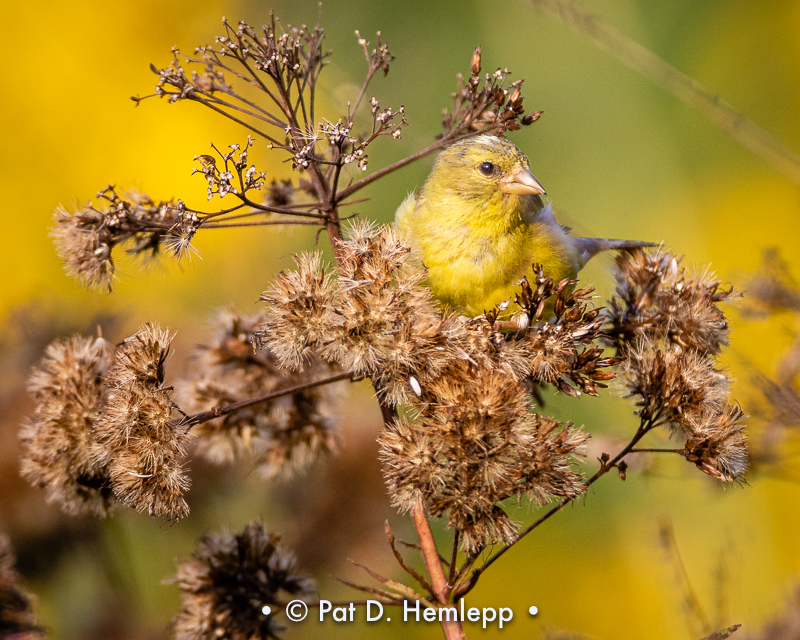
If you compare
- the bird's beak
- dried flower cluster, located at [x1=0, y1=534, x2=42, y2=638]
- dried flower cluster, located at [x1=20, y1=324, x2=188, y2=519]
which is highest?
the bird's beak

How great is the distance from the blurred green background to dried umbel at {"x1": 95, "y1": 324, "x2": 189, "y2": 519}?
0.78 metres

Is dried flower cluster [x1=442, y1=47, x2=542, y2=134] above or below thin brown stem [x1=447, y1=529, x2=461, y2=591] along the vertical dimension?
above

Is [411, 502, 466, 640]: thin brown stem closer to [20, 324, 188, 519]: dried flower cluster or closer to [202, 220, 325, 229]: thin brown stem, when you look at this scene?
[20, 324, 188, 519]: dried flower cluster

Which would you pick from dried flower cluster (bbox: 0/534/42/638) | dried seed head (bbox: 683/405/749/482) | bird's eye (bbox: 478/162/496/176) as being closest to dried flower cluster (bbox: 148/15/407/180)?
bird's eye (bbox: 478/162/496/176)

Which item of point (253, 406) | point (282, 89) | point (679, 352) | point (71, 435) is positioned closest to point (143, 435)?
point (71, 435)

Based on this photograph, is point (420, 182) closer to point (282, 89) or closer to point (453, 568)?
point (282, 89)

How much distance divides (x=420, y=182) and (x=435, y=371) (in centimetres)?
192

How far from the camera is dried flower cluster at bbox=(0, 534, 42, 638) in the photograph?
4.69 ft

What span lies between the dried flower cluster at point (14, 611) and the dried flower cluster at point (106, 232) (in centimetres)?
65

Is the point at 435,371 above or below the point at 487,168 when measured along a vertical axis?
below

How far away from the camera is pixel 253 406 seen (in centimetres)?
158

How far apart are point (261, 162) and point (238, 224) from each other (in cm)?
232

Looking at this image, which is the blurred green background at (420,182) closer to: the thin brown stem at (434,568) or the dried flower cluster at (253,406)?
the dried flower cluster at (253,406)

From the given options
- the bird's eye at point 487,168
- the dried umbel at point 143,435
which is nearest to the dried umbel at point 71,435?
the dried umbel at point 143,435
